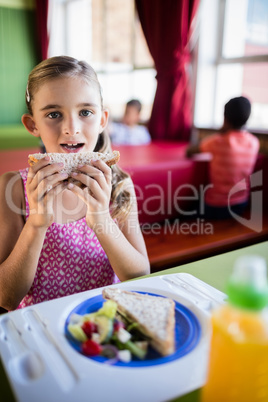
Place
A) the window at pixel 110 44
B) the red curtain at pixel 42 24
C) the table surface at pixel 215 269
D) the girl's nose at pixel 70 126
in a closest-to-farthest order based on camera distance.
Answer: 1. the table surface at pixel 215 269
2. the girl's nose at pixel 70 126
3. the window at pixel 110 44
4. the red curtain at pixel 42 24

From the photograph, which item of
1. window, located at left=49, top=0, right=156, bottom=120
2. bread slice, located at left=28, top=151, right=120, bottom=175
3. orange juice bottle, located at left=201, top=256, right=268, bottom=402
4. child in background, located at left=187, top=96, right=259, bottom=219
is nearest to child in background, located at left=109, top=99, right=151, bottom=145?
window, located at left=49, top=0, right=156, bottom=120

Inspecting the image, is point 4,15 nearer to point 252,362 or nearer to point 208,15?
point 208,15

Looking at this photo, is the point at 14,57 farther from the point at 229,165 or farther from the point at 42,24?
the point at 229,165

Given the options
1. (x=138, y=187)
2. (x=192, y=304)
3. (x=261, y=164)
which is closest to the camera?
(x=192, y=304)

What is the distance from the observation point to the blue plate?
583 millimetres

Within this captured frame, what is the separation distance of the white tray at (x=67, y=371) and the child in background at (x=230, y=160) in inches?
70.3

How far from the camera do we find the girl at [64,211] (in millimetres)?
950

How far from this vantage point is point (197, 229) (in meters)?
2.21

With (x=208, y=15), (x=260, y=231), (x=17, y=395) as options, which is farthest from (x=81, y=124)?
(x=208, y=15)

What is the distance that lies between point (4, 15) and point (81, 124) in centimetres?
655

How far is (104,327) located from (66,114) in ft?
2.04

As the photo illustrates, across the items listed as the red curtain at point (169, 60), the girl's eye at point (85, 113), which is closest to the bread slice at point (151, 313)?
the girl's eye at point (85, 113)

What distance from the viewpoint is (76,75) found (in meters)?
1.05

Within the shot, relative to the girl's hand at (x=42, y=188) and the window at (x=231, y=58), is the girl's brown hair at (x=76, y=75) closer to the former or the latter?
the girl's hand at (x=42, y=188)
